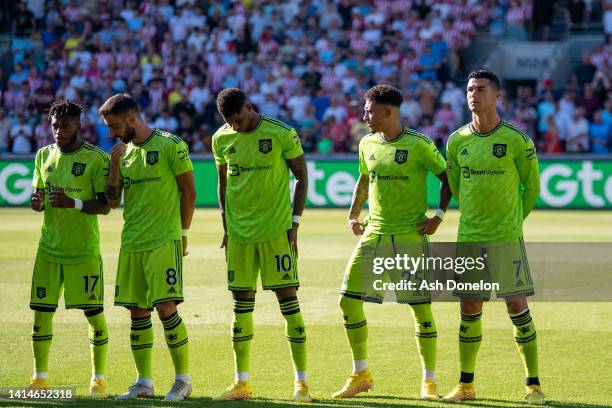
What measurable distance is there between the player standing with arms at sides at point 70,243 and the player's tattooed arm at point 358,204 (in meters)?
2.06

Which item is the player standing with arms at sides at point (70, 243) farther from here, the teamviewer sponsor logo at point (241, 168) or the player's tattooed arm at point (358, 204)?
the player's tattooed arm at point (358, 204)

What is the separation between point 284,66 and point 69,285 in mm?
23948

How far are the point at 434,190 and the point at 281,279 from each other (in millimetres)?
18297

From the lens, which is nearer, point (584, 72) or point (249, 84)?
point (584, 72)

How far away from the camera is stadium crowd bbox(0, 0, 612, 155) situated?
29922 mm

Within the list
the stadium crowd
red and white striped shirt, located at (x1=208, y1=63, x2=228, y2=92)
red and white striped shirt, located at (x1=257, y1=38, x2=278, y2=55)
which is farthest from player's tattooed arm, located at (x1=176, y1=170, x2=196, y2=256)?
red and white striped shirt, located at (x1=257, y1=38, x2=278, y2=55)

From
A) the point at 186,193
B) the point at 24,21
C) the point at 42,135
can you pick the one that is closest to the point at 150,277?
the point at 186,193

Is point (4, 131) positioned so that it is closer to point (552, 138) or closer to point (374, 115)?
point (552, 138)

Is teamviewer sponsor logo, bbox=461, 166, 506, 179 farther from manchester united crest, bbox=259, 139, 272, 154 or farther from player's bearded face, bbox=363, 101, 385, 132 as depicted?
manchester united crest, bbox=259, 139, 272, 154

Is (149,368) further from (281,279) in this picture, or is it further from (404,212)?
(404,212)

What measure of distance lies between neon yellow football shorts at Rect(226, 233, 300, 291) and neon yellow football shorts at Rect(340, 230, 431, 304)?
1.64 feet

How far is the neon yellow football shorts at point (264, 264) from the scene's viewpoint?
8.98 meters

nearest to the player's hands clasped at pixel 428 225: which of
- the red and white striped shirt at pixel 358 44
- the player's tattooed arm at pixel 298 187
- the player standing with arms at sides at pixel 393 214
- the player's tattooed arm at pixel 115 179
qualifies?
the player standing with arms at sides at pixel 393 214

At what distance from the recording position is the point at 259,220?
29.6 ft
